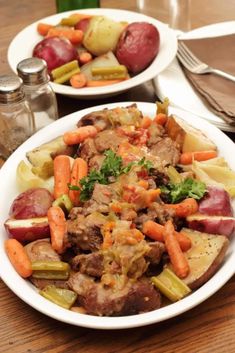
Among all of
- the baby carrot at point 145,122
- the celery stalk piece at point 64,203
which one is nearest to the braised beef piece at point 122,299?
the celery stalk piece at point 64,203

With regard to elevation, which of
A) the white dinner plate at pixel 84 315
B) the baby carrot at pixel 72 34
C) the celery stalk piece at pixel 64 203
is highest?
the baby carrot at pixel 72 34

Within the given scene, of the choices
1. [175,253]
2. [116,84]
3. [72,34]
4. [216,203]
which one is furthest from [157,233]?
[72,34]

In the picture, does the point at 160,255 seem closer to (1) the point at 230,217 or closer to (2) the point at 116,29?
(1) the point at 230,217

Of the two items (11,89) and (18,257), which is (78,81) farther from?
(18,257)

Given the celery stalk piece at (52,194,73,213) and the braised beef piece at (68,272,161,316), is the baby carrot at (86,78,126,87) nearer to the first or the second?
the celery stalk piece at (52,194,73,213)

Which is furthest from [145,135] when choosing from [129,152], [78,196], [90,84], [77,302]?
[77,302]

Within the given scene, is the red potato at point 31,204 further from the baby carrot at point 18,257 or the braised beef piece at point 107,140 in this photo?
the braised beef piece at point 107,140
